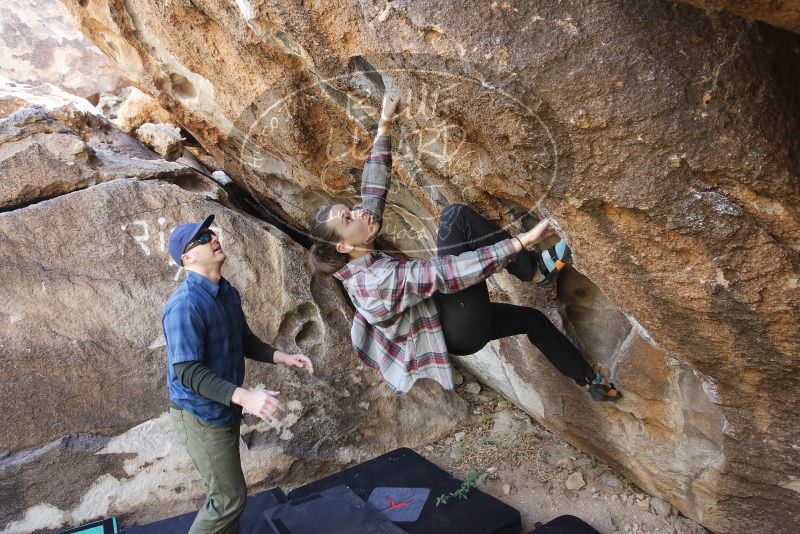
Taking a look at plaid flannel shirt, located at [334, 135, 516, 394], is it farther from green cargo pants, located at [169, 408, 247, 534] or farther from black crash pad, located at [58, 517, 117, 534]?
black crash pad, located at [58, 517, 117, 534]

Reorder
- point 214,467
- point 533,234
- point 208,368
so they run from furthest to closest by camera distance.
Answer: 1. point 214,467
2. point 208,368
3. point 533,234

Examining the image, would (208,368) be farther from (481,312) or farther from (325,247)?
(481,312)

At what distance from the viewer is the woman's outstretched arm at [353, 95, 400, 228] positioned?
9.44 ft

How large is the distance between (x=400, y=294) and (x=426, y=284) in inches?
5.6

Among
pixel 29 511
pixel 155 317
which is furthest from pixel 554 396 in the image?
pixel 29 511

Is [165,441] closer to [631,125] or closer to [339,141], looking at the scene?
[339,141]

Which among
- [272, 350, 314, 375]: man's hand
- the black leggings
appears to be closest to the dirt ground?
the black leggings

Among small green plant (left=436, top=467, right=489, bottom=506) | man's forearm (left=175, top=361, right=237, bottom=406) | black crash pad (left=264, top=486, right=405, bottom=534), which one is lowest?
black crash pad (left=264, top=486, right=405, bottom=534)

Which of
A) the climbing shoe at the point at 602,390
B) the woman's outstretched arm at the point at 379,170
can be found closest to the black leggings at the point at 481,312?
the climbing shoe at the point at 602,390

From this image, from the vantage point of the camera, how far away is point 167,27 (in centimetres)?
383

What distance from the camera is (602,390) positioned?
131 inches

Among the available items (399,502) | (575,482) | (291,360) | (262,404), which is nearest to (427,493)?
(399,502)

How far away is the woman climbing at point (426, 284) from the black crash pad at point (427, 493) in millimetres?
954

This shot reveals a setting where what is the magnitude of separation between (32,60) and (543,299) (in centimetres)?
969
